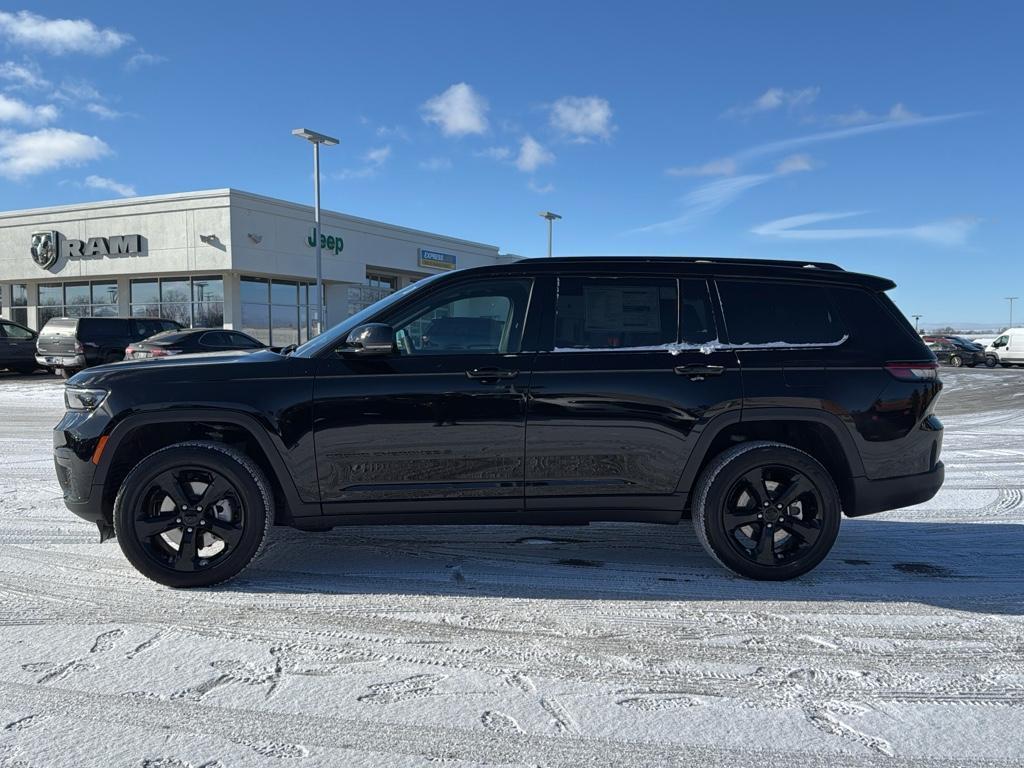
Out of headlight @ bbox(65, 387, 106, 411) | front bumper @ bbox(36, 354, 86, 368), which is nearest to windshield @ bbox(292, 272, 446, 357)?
headlight @ bbox(65, 387, 106, 411)

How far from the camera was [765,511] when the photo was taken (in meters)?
4.05

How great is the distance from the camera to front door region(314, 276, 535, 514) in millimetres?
3893

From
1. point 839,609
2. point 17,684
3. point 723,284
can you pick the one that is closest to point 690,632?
point 839,609

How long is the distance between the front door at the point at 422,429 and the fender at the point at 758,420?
975mm

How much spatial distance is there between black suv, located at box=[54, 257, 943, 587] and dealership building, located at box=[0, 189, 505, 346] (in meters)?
23.6

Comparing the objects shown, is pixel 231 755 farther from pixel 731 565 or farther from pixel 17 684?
pixel 731 565

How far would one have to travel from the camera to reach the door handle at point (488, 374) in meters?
3.91

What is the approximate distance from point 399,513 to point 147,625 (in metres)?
1.34

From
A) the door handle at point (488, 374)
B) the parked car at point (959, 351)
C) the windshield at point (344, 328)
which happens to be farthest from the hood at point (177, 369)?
the parked car at point (959, 351)

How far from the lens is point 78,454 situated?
12.8 ft

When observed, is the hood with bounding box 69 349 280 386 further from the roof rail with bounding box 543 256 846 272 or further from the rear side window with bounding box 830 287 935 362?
the rear side window with bounding box 830 287 935 362

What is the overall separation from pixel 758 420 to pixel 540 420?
49.8 inches

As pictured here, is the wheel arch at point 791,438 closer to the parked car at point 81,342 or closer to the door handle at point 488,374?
the door handle at point 488,374

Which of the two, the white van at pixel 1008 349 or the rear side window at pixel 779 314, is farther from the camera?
the white van at pixel 1008 349
